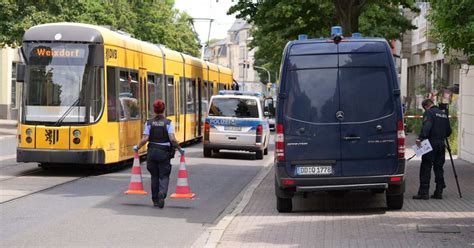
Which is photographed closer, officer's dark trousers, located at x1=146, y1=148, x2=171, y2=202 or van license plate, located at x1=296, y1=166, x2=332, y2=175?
van license plate, located at x1=296, y1=166, x2=332, y2=175

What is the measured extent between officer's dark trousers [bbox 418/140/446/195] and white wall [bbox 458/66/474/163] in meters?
9.00

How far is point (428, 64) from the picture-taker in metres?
43.0

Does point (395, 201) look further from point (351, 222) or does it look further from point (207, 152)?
point (207, 152)

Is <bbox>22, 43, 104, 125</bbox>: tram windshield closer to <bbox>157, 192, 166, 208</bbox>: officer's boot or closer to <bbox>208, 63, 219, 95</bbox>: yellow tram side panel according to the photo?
<bbox>157, 192, 166, 208</bbox>: officer's boot

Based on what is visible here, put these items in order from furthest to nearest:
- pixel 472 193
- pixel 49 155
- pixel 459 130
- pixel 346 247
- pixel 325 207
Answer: pixel 459 130 → pixel 49 155 → pixel 472 193 → pixel 325 207 → pixel 346 247

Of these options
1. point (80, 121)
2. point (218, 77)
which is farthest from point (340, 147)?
point (218, 77)

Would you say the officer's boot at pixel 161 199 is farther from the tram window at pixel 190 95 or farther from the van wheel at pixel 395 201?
the tram window at pixel 190 95

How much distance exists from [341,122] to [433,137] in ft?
8.96

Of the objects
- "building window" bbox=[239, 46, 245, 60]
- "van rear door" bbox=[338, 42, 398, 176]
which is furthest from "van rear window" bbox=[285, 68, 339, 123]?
"building window" bbox=[239, 46, 245, 60]

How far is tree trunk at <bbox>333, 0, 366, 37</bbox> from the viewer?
20391 mm

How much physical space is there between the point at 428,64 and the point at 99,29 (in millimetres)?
28208

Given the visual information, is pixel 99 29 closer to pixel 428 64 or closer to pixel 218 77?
pixel 218 77

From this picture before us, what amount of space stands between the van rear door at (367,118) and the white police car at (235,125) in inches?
498

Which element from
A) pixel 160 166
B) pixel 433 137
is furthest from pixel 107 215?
pixel 433 137
